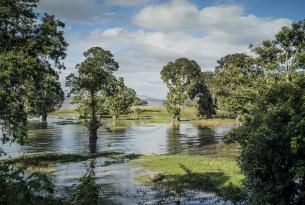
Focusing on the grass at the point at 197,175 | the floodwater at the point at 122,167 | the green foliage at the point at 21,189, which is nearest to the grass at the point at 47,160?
the floodwater at the point at 122,167

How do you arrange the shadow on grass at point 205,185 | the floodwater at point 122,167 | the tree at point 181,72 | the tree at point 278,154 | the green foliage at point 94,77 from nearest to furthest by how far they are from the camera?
the tree at point 278,154
the floodwater at point 122,167
the shadow on grass at point 205,185
the green foliage at point 94,77
the tree at point 181,72

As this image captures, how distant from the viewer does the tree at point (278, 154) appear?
20.3m

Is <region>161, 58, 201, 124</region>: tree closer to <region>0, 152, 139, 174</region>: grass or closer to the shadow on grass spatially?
<region>0, 152, 139, 174</region>: grass

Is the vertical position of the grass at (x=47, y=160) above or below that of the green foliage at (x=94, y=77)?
below

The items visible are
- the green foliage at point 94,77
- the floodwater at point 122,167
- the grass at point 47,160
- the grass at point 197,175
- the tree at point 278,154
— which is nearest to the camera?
the tree at point 278,154

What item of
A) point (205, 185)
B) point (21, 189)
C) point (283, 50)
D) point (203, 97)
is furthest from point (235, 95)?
point (203, 97)

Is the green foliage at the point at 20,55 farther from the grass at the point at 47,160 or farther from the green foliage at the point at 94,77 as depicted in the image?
the green foliage at the point at 94,77

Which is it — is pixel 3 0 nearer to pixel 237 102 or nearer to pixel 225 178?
pixel 225 178

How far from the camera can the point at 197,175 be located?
39500 mm

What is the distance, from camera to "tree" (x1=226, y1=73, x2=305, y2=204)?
2027cm

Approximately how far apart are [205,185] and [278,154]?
15490mm

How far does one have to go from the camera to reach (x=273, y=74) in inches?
2035

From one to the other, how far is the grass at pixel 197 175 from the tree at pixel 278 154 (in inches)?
382

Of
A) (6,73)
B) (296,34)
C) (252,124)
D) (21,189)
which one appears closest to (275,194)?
(252,124)
